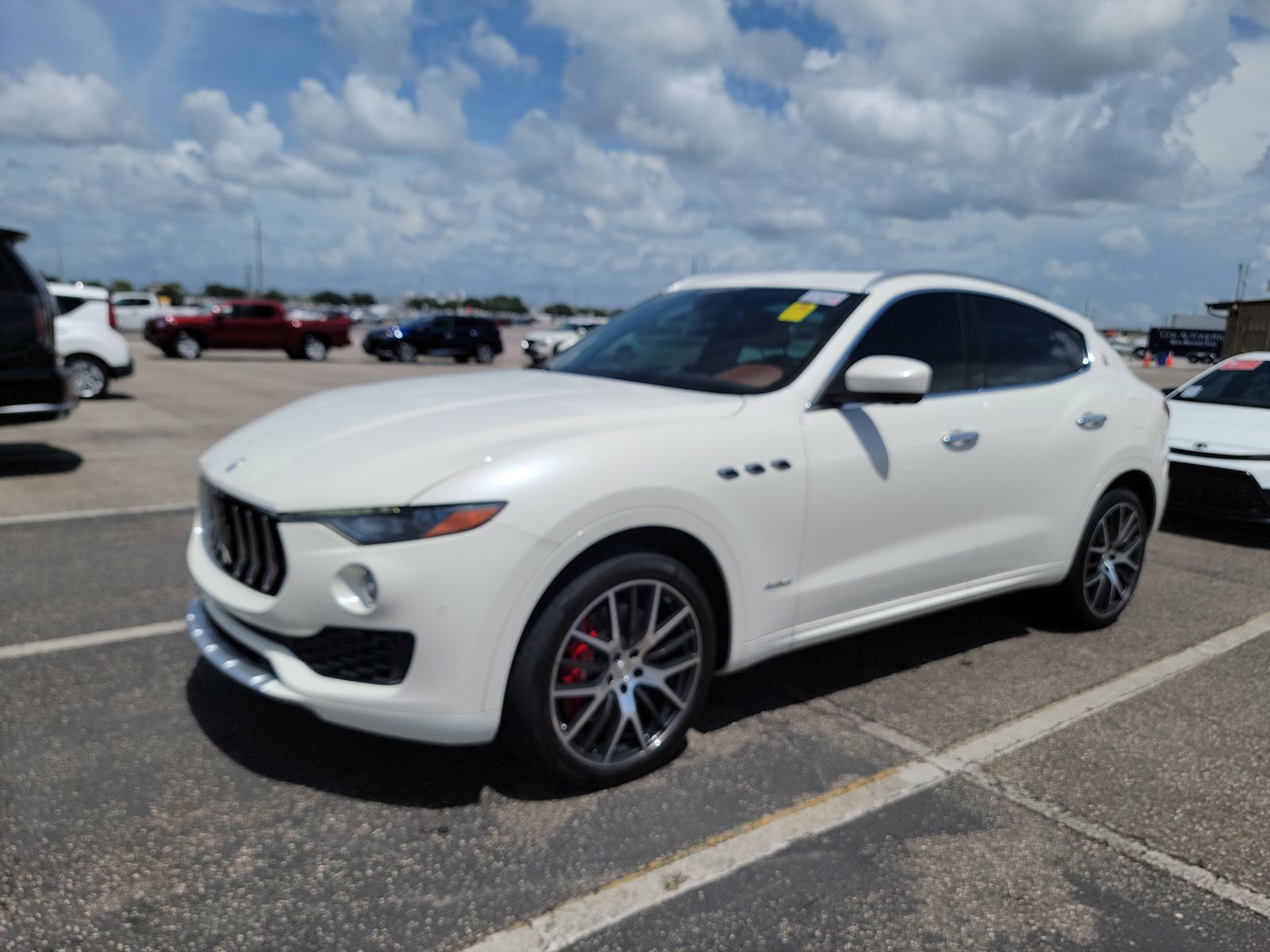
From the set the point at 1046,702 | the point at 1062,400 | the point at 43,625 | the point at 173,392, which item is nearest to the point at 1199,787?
the point at 1046,702

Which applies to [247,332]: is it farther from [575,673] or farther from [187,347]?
[575,673]

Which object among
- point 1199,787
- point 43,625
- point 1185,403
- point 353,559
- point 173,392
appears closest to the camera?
point 353,559

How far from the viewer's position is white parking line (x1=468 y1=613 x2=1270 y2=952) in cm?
249

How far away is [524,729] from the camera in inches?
115

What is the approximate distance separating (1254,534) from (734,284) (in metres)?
5.36

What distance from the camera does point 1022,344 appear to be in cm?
450

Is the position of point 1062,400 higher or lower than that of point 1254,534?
higher

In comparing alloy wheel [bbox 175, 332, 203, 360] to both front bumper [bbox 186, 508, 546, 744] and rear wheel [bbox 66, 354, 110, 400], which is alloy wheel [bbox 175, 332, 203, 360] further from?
front bumper [bbox 186, 508, 546, 744]

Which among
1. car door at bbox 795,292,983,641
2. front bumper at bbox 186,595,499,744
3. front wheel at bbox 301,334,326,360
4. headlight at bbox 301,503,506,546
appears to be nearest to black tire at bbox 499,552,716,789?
front bumper at bbox 186,595,499,744

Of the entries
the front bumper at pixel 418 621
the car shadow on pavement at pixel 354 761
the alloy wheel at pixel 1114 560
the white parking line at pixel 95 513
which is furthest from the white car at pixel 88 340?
the alloy wheel at pixel 1114 560

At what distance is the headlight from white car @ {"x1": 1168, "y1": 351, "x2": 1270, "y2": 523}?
5.67 metres

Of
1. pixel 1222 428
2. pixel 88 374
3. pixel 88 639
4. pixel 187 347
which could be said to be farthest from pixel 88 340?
pixel 1222 428

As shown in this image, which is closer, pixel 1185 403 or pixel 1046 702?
pixel 1046 702

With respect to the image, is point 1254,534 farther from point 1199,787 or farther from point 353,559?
point 353,559
